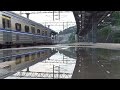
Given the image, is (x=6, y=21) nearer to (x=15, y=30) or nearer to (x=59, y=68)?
(x=15, y=30)

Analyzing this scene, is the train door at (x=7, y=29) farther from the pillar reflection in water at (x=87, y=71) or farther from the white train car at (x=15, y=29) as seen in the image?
the pillar reflection in water at (x=87, y=71)

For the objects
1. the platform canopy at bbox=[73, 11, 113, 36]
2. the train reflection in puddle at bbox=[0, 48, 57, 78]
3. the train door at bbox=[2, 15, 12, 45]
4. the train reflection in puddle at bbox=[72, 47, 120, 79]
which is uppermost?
the platform canopy at bbox=[73, 11, 113, 36]

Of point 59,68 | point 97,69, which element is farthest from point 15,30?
point 97,69

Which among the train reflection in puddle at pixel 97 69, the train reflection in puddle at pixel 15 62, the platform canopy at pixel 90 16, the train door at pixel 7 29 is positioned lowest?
the train reflection in puddle at pixel 97 69

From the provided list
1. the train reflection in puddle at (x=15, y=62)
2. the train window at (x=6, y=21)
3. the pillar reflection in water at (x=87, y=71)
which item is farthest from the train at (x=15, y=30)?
the pillar reflection in water at (x=87, y=71)

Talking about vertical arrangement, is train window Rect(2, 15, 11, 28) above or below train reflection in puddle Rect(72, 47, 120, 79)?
above

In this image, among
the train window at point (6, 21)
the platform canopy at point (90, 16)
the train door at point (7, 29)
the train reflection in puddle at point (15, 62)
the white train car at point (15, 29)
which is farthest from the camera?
the platform canopy at point (90, 16)

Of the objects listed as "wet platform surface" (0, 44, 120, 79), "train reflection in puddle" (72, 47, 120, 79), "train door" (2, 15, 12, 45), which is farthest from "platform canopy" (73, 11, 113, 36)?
"train reflection in puddle" (72, 47, 120, 79)

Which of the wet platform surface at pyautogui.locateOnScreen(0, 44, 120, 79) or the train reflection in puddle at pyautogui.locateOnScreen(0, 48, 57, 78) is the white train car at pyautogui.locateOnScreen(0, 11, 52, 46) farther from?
the wet platform surface at pyautogui.locateOnScreen(0, 44, 120, 79)

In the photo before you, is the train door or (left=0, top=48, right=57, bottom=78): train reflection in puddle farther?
the train door
